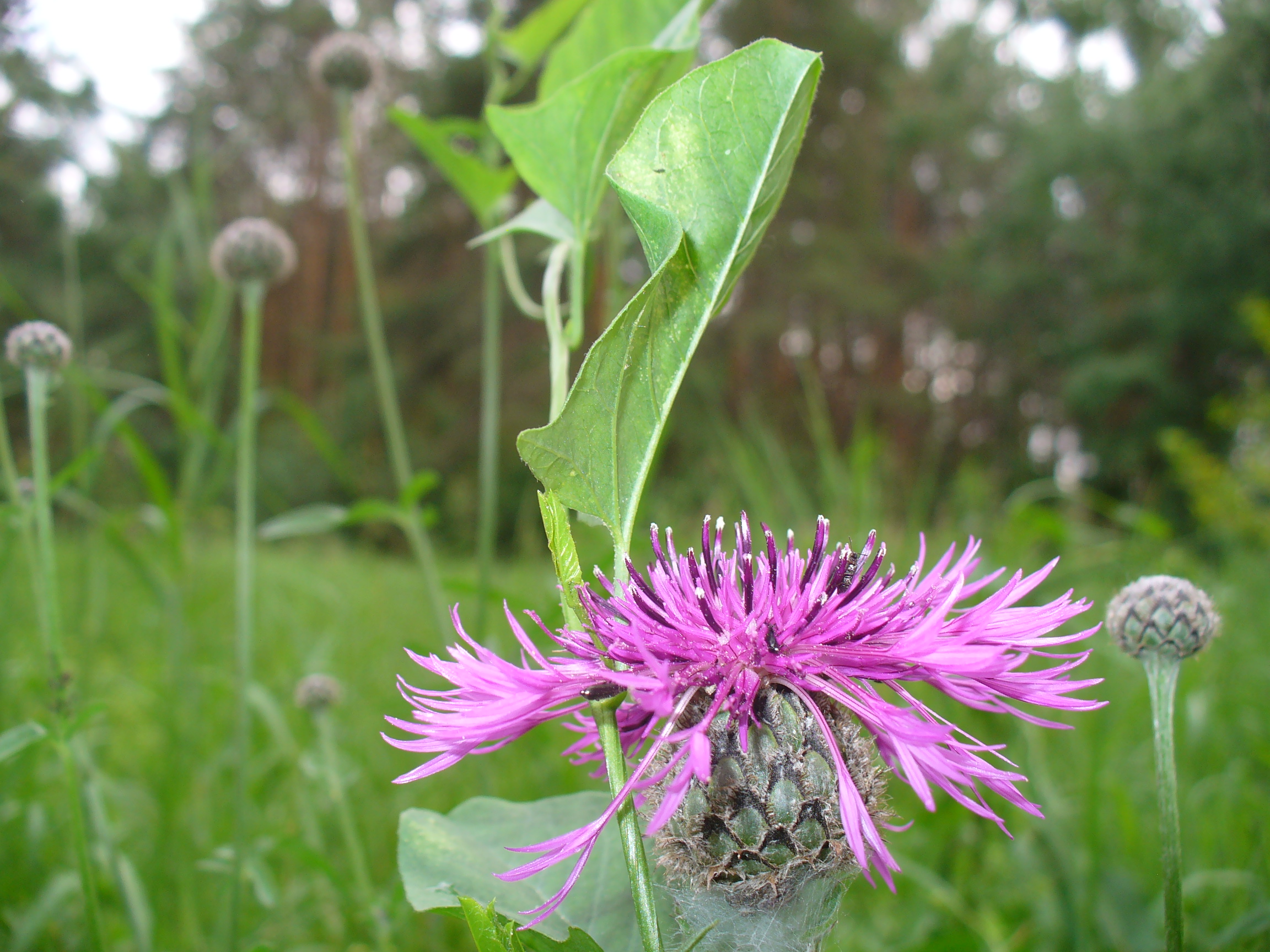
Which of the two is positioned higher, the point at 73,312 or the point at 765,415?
the point at 765,415

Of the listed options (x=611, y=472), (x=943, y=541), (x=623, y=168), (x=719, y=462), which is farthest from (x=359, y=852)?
(x=719, y=462)

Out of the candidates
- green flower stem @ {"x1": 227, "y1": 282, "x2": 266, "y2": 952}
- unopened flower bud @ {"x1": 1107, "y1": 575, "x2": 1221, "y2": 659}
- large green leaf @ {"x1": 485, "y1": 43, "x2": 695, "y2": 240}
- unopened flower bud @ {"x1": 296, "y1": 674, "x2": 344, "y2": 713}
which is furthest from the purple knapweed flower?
unopened flower bud @ {"x1": 296, "y1": 674, "x2": 344, "y2": 713}

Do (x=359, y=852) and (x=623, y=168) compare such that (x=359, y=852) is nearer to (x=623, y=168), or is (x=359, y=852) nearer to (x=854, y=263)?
(x=623, y=168)

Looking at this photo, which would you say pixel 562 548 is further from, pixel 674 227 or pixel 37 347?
pixel 37 347

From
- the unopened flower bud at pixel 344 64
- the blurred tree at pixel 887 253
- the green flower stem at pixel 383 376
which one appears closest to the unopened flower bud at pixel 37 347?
the green flower stem at pixel 383 376

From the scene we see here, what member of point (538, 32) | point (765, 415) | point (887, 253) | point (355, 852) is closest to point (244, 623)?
point (355, 852)

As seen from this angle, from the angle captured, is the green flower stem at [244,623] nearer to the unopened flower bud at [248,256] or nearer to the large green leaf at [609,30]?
the unopened flower bud at [248,256]

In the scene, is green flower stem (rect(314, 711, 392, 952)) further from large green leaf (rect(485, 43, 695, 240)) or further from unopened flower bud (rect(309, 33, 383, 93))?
unopened flower bud (rect(309, 33, 383, 93))
